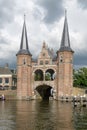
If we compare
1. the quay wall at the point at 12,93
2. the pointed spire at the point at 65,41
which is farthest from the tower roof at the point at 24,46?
the quay wall at the point at 12,93

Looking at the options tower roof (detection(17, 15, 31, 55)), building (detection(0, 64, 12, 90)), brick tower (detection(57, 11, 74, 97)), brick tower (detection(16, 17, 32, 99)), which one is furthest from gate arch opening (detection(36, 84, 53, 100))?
building (detection(0, 64, 12, 90))

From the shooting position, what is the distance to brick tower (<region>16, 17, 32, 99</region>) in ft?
289

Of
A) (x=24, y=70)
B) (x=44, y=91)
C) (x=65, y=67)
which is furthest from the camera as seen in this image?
(x=44, y=91)

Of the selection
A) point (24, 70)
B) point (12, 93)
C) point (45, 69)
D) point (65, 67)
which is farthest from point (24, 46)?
point (12, 93)

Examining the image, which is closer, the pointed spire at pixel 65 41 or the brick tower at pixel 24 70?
the pointed spire at pixel 65 41

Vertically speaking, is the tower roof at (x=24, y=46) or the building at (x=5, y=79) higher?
the tower roof at (x=24, y=46)

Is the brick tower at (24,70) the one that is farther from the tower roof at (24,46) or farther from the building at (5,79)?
the building at (5,79)

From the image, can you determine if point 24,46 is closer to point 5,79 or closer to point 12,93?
point 12,93

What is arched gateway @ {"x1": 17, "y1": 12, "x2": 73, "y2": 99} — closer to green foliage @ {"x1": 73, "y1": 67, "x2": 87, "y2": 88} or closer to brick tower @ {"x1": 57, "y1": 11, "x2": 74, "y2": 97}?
brick tower @ {"x1": 57, "y1": 11, "x2": 74, "y2": 97}

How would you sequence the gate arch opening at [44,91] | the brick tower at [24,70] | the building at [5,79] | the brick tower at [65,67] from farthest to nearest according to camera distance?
1. the building at [5,79]
2. the gate arch opening at [44,91]
3. the brick tower at [24,70]
4. the brick tower at [65,67]

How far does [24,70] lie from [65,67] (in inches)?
422

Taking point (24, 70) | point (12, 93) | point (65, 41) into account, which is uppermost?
point (65, 41)

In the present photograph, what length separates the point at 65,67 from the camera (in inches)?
3398

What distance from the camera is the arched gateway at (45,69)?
86.1 m
